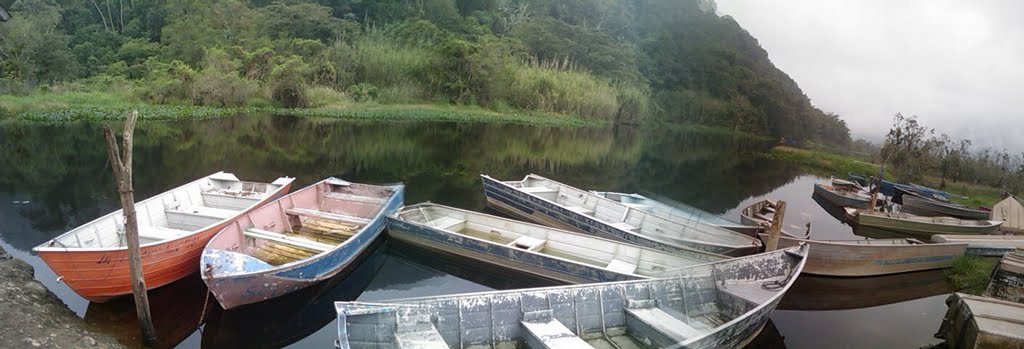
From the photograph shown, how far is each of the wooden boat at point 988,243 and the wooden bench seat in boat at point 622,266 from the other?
1012 centimetres

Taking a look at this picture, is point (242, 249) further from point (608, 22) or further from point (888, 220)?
point (608, 22)

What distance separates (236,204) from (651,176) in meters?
22.0

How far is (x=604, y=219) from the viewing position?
46.9ft

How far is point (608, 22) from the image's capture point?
92062 mm

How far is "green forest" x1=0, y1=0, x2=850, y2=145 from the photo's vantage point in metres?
38.5

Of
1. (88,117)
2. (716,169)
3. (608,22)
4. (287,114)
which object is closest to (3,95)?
(88,117)

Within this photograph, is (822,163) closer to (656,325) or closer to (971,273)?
(971,273)

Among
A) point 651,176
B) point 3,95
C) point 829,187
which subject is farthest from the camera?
point 3,95

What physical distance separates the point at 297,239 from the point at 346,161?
13552 mm

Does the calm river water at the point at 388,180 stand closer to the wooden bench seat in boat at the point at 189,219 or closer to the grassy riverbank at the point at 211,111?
the wooden bench seat in boat at the point at 189,219

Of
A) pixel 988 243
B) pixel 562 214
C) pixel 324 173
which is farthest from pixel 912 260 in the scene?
pixel 324 173

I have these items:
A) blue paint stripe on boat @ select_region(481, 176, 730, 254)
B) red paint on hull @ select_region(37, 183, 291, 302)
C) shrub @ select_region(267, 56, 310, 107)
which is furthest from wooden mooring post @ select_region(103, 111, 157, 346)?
shrub @ select_region(267, 56, 310, 107)

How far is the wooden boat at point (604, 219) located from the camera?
1116 centimetres

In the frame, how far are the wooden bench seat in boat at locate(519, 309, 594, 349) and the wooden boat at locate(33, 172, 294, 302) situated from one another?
619 cm
